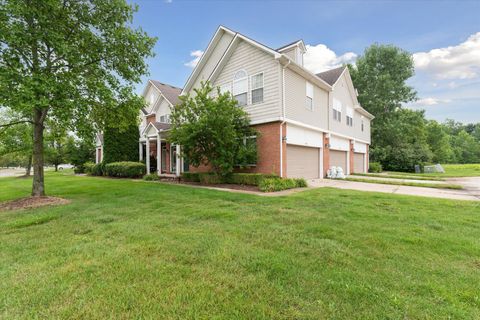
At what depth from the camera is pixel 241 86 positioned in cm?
1299

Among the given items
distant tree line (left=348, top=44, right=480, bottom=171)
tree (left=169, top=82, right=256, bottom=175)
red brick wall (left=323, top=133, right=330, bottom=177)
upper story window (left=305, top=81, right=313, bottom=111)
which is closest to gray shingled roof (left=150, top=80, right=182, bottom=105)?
tree (left=169, top=82, right=256, bottom=175)

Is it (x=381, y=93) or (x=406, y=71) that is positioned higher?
(x=406, y=71)

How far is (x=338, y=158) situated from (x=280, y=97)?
387 inches

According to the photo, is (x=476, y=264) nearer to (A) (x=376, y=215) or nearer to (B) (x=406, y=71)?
(A) (x=376, y=215)

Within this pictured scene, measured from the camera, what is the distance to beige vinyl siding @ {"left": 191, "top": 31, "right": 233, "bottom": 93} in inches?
554

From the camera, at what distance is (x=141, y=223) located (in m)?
5.13

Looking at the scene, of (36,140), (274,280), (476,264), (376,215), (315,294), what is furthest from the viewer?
(36,140)

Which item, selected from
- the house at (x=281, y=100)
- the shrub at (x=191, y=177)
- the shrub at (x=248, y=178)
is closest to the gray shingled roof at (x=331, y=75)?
the house at (x=281, y=100)

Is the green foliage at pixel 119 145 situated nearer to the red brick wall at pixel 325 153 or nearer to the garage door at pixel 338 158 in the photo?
the red brick wall at pixel 325 153

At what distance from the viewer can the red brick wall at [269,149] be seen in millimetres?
11234

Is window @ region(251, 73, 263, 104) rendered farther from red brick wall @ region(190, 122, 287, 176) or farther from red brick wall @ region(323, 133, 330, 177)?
red brick wall @ region(323, 133, 330, 177)

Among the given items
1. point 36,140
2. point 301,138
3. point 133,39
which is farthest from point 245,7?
point 36,140

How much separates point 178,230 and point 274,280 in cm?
255

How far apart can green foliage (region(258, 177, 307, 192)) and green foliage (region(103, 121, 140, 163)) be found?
13699 mm
